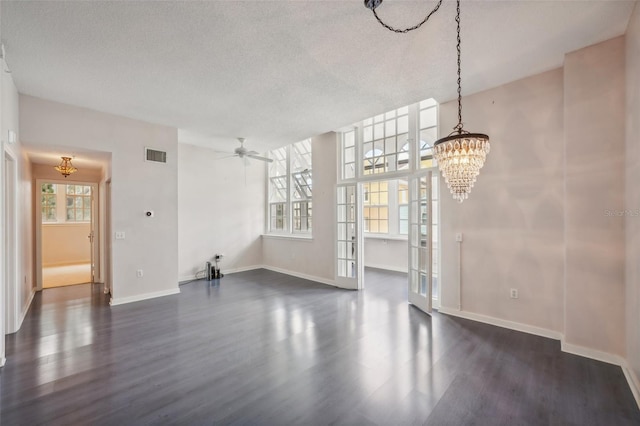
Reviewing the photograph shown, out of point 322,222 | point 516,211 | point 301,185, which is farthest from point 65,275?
point 516,211

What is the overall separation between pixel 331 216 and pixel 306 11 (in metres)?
4.07

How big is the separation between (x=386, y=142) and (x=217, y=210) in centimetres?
441

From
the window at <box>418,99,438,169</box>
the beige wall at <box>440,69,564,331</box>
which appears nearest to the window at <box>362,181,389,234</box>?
the window at <box>418,99,438,169</box>

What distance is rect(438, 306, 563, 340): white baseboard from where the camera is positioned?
3219mm

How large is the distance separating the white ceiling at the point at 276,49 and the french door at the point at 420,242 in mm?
1322

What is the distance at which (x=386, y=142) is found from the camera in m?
5.45

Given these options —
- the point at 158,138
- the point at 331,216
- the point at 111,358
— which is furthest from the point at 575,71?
the point at 158,138

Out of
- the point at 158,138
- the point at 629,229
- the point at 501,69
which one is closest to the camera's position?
the point at 629,229

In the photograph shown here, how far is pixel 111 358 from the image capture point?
9.23 feet

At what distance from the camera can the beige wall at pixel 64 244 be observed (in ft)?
25.9

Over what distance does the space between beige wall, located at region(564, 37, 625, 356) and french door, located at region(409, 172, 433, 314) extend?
152cm

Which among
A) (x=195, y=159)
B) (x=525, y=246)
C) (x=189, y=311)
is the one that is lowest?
(x=189, y=311)

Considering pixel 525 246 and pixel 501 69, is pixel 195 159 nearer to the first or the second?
pixel 501 69

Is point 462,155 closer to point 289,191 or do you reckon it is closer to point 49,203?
point 289,191
